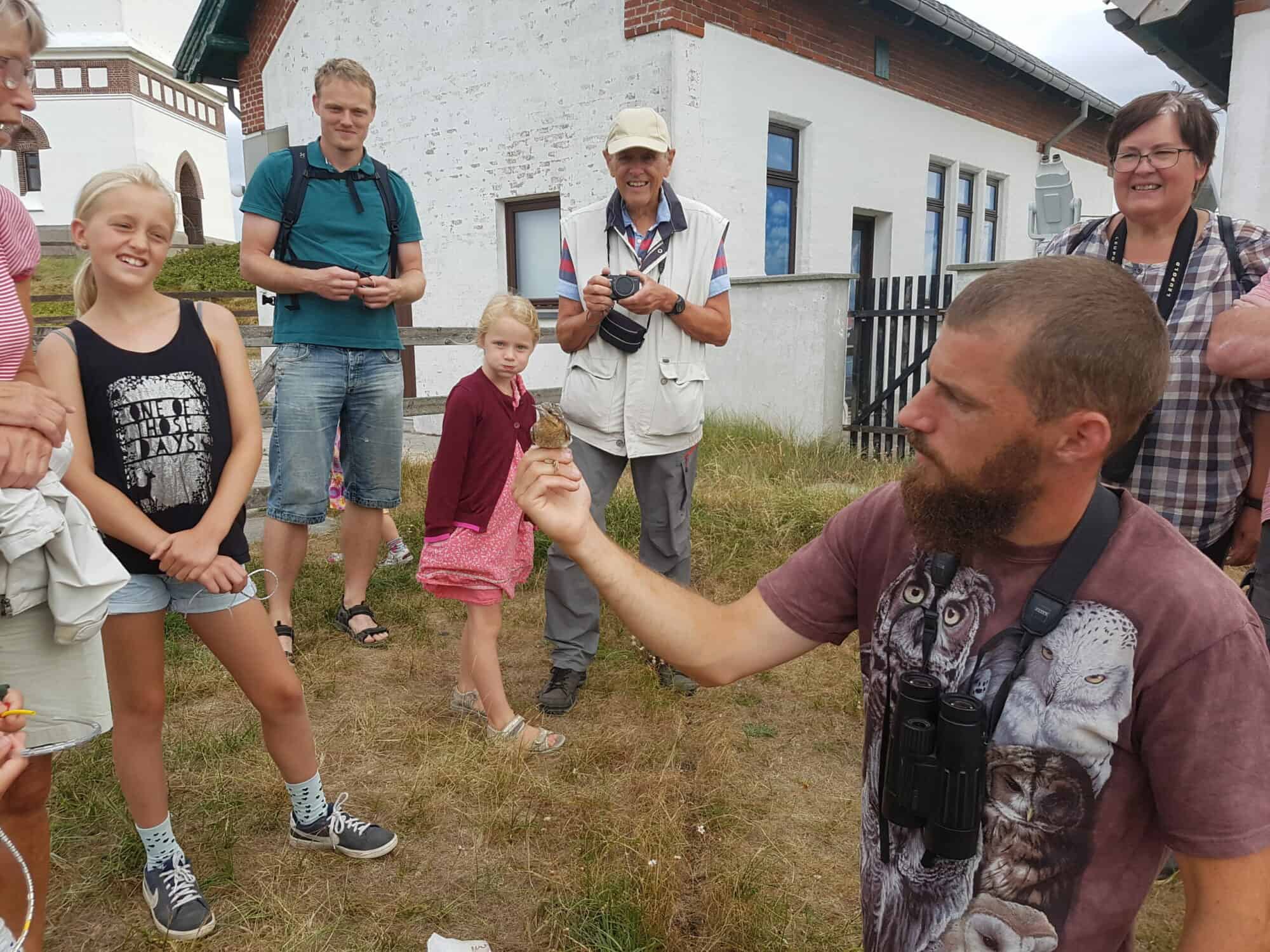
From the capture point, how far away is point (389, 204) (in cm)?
405

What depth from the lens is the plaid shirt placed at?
98.1 inches

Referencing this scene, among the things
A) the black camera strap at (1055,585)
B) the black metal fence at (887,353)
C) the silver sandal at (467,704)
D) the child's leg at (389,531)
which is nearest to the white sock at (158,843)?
the silver sandal at (467,704)

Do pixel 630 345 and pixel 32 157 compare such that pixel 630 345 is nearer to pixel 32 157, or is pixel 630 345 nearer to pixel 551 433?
pixel 551 433

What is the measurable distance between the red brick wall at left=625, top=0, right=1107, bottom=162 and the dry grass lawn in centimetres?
688

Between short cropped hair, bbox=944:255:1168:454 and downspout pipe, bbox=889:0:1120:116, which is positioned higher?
downspout pipe, bbox=889:0:1120:116

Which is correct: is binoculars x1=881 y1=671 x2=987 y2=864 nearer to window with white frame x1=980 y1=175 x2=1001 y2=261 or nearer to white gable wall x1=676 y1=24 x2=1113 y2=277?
white gable wall x1=676 y1=24 x2=1113 y2=277

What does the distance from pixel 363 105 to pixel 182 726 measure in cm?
270

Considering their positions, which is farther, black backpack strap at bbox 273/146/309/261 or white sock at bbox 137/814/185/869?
black backpack strap at bbox 273/146/309/261

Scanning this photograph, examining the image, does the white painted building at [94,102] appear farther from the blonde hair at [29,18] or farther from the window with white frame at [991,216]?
the blonde hair at [29,18]

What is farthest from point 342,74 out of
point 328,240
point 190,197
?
point 190,197

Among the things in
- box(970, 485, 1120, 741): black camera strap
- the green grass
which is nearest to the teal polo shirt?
box(970, 485, 1120, 741): black camera strap

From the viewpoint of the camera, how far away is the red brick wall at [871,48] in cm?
877

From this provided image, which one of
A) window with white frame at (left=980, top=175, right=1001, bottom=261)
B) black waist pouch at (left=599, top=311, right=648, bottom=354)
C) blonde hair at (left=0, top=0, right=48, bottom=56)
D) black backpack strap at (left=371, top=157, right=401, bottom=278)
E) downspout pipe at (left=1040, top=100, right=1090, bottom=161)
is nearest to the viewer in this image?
blonde hair at (left=0, top=0, right=48, bottom=56)

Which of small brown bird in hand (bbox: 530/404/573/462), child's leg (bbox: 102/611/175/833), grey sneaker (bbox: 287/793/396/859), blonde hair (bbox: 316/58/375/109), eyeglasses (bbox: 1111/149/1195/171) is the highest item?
blonde hair (bbox: 316/58/375/109)
